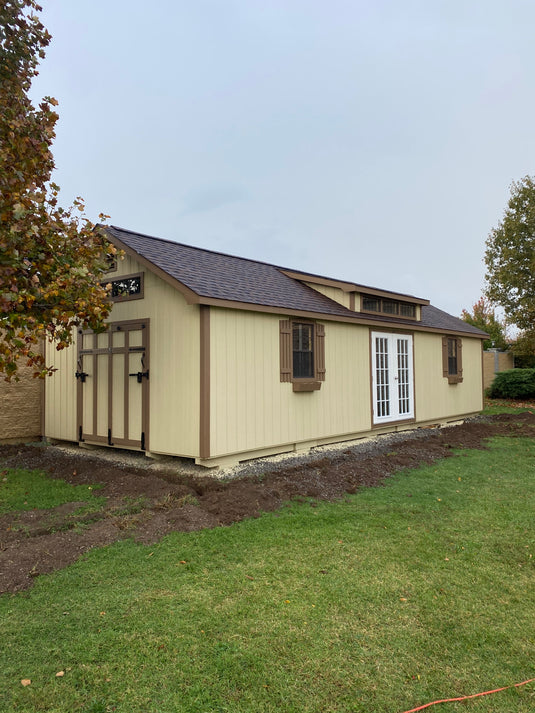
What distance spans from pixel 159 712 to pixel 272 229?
24113mm

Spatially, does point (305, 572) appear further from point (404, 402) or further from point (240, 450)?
point (404, 402)

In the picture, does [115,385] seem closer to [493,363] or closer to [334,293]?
[334,293]

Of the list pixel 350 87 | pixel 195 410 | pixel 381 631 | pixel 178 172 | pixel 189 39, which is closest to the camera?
pixel 381 631

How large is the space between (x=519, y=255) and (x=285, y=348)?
50.4ft

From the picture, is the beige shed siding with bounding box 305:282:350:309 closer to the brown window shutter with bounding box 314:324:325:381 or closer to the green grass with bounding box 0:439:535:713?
the brown window shutter with bounding box 314:324:325:381

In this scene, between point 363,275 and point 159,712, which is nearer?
point 159,712

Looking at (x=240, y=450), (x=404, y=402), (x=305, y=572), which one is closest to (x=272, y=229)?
(x=404, y=402)

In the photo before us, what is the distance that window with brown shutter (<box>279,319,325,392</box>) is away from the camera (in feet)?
23.4

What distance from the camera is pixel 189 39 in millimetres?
11938

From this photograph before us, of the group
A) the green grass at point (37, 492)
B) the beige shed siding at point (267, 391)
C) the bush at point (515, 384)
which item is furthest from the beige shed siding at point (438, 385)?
the green grass at point (37, 492)

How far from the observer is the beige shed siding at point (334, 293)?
29.1 feet

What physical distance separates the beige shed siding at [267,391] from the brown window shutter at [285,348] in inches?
3.8

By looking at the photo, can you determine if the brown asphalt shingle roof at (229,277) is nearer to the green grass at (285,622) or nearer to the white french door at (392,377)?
the white french door at (392,377)

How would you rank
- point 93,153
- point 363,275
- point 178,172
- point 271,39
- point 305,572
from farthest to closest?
point 363,275 → point 178,172 → point 93,153 → point 271,39 → point 305,572
